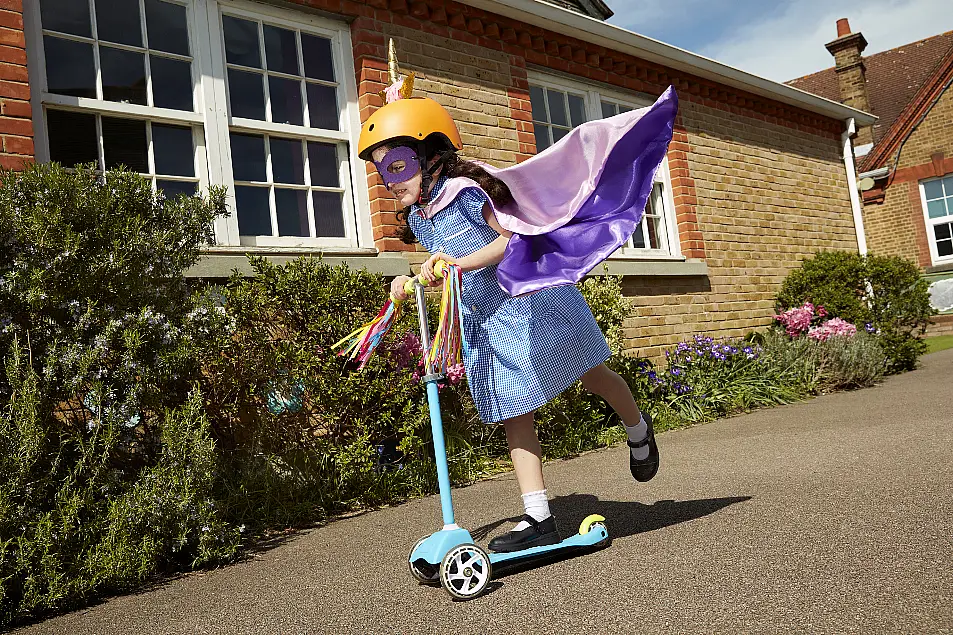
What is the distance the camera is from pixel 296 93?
602 cm

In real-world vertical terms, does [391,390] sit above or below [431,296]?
below

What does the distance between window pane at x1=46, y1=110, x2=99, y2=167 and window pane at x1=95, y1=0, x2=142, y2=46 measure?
0.59 metres

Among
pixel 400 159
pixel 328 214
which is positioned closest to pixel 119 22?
pixel 328 214


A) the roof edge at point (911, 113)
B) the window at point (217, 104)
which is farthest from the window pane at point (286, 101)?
the roof edge at point (911, 113)

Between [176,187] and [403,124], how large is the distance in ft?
9.55

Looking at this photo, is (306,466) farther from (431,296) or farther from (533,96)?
(533,96)

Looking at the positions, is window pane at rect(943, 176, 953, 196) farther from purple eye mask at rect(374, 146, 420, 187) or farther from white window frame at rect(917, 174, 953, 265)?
purple eye mask at rect(374, 146, 420, 187)

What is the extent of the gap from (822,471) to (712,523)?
1144 mm

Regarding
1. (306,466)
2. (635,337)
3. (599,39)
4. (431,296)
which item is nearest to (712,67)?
(599,39)

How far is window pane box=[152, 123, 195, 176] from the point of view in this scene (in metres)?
5.28

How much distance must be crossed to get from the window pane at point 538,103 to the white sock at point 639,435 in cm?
513

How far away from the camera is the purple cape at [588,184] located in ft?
9.93

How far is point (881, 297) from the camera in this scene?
9.30 metres

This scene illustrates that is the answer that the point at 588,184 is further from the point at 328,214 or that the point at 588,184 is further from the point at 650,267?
the point at 650,267
